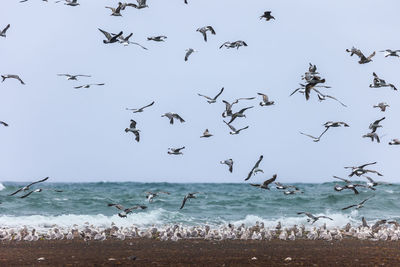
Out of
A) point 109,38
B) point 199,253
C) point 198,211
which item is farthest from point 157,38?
point 198,211

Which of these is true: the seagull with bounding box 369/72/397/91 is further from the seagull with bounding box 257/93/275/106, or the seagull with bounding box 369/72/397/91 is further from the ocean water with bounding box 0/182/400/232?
the ocean water with bounding box 0/182/400/232

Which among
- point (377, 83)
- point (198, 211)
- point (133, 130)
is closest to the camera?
point (377, 83)

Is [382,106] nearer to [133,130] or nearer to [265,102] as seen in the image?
[265,102]

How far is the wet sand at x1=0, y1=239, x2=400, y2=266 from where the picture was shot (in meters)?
18.4

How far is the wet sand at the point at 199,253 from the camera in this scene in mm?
18422

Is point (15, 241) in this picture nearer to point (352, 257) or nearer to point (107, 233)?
point (107, 233)

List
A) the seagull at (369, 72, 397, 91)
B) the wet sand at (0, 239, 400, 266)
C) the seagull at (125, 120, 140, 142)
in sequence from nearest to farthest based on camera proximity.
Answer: the wet sand at (0, 239, 400, 266), the seagull at (369, 72, 397, 91), the seagull at (125, 120, 140, 142)

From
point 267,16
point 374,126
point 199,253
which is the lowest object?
point 199,253

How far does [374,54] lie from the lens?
20.2 meters

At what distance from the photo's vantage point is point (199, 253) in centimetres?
2092

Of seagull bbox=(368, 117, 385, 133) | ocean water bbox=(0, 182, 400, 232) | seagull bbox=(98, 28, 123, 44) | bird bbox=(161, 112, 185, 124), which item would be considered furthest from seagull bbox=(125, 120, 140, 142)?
ocean water bbox=(0, 182, 400, 232)

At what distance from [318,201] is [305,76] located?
3041 centimetres

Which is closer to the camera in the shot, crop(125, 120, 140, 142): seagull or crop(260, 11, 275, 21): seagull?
crop(260, 11, 275, 21): seagull

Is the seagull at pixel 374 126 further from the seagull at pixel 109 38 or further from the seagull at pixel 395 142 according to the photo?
the seagull at pixel 109 38
